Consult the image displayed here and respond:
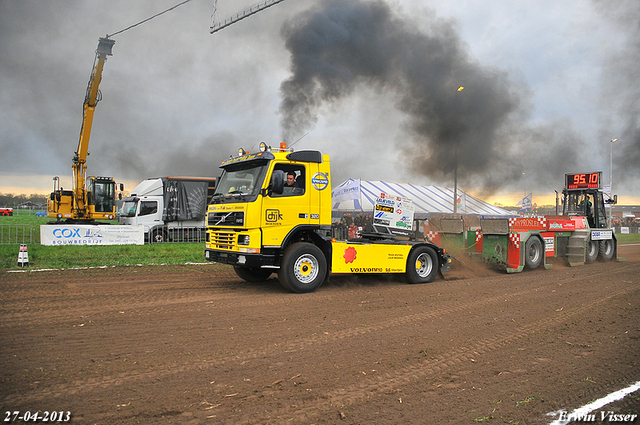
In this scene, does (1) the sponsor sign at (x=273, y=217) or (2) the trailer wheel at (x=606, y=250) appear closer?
(1) the sponsor sign at (x=273, y=217)

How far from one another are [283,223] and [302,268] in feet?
3.38

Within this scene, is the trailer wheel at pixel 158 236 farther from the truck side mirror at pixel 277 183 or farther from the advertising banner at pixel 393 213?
the truck side mirror at pixel 277 183

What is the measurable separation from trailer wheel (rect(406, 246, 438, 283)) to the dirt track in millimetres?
1314

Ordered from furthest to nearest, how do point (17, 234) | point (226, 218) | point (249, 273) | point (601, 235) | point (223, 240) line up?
point (17, 234)
point (601, 235)
point (249, 273)
point (223, 240)
point (226, 218)

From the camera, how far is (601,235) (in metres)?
15.1

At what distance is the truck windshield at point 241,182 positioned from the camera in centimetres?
822

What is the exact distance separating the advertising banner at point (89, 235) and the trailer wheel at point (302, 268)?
1285cm

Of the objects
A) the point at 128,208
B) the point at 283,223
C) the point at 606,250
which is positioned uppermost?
the point at 128,208

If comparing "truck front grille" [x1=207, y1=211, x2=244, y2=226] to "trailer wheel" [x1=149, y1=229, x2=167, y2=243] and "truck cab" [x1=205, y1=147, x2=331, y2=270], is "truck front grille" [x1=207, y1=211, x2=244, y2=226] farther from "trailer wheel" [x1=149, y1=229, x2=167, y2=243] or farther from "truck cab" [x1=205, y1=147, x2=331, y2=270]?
"trailer wheel" [x1=149, y1=229, x2=167, y2=243]

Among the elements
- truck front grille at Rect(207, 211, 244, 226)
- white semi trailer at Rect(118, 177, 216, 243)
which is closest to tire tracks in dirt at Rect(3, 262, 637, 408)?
truck front grille at Rect(207, 211, 244, 226)

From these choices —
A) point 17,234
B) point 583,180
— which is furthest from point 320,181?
point 17,234

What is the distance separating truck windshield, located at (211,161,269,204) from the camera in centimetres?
822

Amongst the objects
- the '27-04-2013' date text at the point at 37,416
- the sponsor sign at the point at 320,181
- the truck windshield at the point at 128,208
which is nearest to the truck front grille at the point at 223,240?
the sponsor sign at the point at 320,181

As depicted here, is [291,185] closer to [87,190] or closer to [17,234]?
[17,234]
